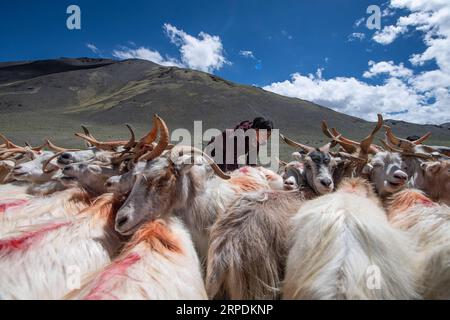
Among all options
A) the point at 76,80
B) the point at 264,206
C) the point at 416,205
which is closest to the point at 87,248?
the point at 264,206

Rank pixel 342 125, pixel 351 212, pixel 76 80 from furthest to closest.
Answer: pixel 76 80 → pixel 342 125 → pixel 351 212

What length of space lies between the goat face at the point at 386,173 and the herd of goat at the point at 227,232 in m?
0.02

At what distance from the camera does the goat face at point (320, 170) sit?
429 cm

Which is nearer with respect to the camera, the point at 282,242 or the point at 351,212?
the point at 351,212

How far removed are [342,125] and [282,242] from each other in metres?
77.0

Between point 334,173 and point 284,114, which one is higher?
point 284,114

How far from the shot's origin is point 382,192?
4.45m

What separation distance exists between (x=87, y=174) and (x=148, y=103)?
82671 millimetres

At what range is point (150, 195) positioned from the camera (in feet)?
12.1

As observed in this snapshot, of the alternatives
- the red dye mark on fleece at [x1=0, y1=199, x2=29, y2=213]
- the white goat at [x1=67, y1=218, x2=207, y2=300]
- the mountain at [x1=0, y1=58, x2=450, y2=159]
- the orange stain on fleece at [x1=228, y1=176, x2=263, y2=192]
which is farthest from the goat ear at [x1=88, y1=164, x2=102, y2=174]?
the mountain at [x1=0, y1=58, x2=450, y2=159]

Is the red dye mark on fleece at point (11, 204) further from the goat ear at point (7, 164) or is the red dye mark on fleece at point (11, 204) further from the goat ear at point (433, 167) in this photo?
the goat ear at point (433, 167)

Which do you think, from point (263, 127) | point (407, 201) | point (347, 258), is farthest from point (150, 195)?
point (263, 127)

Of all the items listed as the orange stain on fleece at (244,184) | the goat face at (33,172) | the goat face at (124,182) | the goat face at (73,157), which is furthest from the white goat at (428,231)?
the goat face at (33,172)

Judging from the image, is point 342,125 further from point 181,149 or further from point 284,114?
point 181,149
